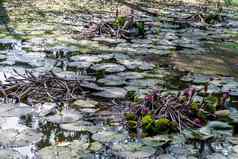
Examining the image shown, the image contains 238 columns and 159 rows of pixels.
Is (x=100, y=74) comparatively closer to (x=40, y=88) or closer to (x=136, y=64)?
(x=136, y=64)

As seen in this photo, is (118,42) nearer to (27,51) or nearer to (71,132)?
(27,51)

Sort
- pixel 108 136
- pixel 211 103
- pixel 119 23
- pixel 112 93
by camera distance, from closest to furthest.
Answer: pixel 108 136 < pixel 211 103 < pixel 112 93 < pixel 119 23

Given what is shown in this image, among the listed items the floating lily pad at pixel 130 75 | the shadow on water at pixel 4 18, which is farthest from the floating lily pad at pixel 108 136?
the shadow on water at pixel 4 18

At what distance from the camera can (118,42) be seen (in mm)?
7559

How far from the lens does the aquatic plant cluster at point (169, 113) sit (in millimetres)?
4047

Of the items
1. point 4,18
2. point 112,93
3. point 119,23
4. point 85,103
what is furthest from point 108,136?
point 4,18

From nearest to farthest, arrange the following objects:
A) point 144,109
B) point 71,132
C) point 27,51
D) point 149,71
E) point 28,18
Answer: point 71,132 → point 144,109 → point 149,71 → point 27,51 → point 28,18

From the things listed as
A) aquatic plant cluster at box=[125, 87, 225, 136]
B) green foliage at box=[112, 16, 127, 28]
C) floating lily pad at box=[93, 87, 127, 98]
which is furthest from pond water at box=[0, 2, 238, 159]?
green foliage at box=[112, 16, 127, 28]

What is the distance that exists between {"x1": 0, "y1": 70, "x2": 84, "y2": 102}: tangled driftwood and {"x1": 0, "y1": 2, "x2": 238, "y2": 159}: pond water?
0.14m

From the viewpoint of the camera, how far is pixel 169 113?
13.9ft

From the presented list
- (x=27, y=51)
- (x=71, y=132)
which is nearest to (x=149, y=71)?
(x=27, y=51)

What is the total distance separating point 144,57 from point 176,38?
1.77 m

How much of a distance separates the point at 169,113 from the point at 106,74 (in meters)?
1.51

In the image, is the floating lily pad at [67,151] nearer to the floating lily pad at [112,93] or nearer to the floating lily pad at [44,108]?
the floating lily pad at [44,108]
